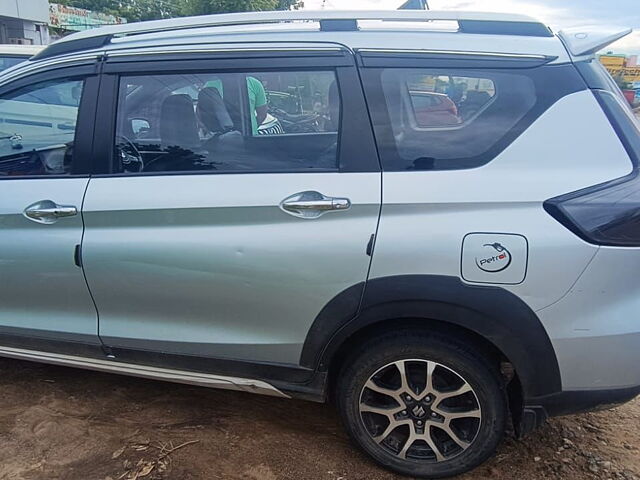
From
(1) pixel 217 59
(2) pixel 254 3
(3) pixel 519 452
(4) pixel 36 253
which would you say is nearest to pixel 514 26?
(1) pixel 217 59

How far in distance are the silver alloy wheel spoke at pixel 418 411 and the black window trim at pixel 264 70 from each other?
0.88 meters

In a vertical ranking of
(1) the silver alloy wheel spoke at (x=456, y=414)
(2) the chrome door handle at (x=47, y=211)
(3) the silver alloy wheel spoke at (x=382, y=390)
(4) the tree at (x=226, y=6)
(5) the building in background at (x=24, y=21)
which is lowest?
(1) the silver alloy wheel spoke at (x=456, y=414)

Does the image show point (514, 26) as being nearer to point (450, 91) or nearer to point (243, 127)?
point (450, 91)

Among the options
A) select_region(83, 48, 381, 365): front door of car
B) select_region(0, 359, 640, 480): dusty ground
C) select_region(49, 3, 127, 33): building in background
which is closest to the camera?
select_region(83, 48, 381, 365): front door of car

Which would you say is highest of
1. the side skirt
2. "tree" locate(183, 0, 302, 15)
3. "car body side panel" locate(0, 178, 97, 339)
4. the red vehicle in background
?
"tree" locate(183, 0, 302, 15)

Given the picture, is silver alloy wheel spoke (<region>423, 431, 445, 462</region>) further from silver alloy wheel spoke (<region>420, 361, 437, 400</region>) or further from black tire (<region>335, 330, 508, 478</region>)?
silver alloy wheel spoke (<region>420, 361, 437, 400</region>)

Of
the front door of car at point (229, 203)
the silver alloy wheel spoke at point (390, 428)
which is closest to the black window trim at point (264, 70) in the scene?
the front door of car at point (229, 203)

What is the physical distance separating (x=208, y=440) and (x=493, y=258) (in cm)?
163

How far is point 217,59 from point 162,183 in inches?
23.4

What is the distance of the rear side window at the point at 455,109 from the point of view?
7.05ft

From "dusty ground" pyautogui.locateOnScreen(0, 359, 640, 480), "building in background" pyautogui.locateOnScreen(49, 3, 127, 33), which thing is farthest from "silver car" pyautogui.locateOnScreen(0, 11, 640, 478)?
"building in background" pyautogui.locateOnScreen(49, 3, 127, 33)

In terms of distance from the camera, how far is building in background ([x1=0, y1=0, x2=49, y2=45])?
2253 cm

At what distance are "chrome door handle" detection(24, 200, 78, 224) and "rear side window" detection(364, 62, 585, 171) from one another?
4.68ft

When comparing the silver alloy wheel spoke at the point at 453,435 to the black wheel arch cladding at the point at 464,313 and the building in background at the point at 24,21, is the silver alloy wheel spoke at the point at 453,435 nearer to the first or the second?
the black wheel arch cladding at the point at 464,313
